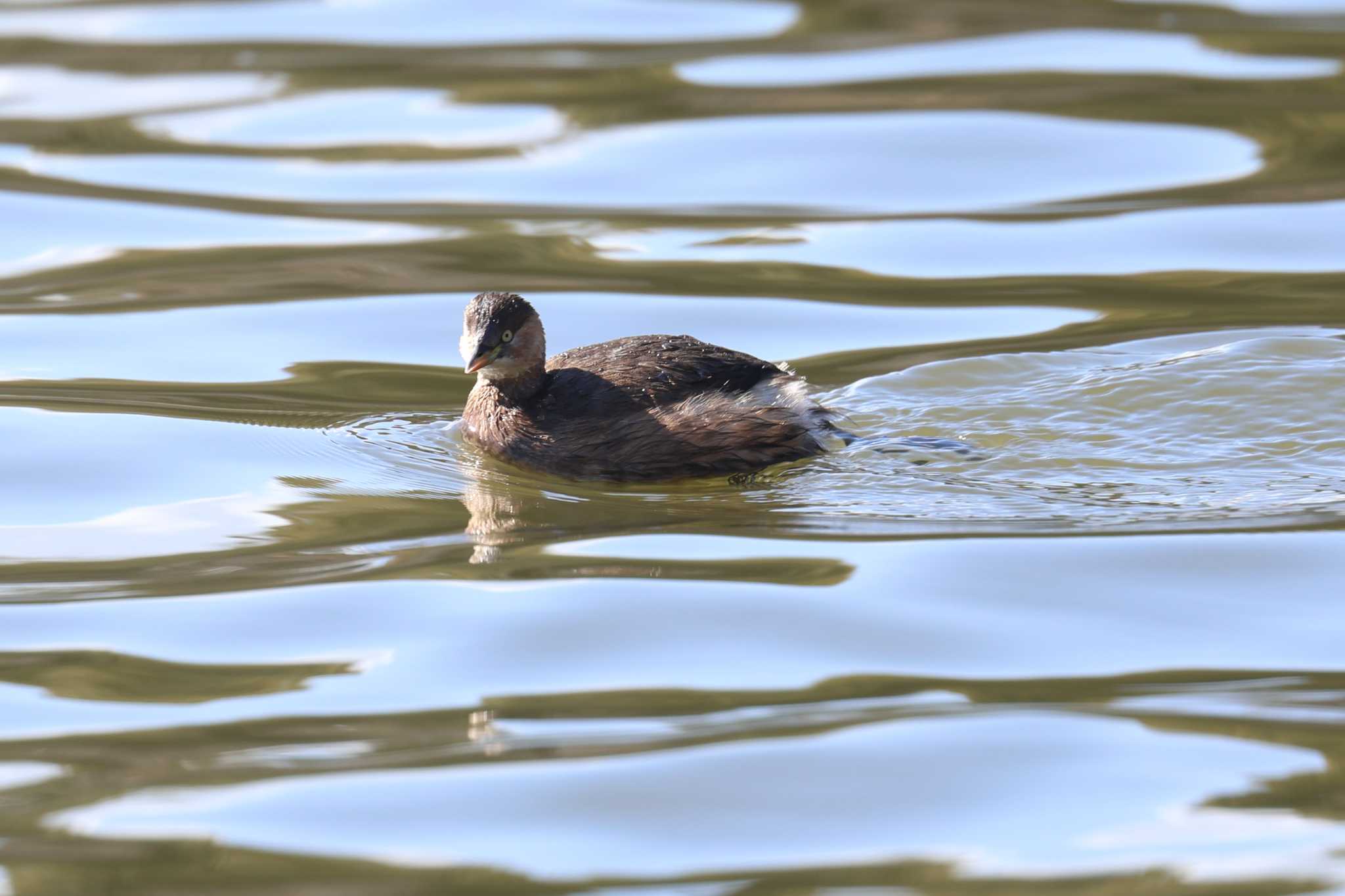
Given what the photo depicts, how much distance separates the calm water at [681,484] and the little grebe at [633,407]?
18 cm

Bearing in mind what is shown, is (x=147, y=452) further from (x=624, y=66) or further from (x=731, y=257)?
(x=624, y=66)

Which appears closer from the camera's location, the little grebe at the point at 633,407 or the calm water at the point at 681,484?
the calm water at the point at 681,484

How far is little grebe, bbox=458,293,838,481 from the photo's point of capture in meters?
6.82

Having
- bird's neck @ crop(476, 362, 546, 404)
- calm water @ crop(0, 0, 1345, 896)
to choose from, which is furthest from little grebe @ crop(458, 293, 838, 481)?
calm water @ crop(0, 0, 1345, 896)

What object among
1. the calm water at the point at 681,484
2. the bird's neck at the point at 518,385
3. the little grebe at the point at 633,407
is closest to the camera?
the calm water at the point at 681,484

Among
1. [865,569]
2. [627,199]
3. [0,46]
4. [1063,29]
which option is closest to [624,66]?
[627,199]

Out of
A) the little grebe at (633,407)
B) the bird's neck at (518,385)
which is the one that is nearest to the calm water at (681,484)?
the little grebe at (633,407)

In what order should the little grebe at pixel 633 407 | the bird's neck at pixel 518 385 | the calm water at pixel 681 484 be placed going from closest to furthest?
1. the calm water at pixel 681 484
2. the little grebe at pixel 633 407
3. the bird's neck at pixel 518 385

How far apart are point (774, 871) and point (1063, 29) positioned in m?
9.53

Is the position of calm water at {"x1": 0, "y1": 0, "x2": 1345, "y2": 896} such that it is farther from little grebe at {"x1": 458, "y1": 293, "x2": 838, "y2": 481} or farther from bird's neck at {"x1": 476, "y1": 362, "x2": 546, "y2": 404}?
bird's neck at {"x1": 476, "y1": 362, "x2": 546, "y2": 404}

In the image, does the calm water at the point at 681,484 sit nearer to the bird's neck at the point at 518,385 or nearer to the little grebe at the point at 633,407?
the little grebe at the point at 633,407

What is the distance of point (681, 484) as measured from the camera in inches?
271

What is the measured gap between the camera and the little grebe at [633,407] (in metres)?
6.82

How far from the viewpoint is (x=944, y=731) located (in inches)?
178
